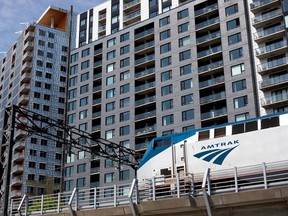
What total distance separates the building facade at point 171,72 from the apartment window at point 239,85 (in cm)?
16

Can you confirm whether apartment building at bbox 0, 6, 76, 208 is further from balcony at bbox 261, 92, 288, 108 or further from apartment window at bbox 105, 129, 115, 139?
balcony at bbox 261, 92, 288, 108

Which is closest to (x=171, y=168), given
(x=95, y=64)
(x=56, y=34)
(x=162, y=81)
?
(x=162, y=81)

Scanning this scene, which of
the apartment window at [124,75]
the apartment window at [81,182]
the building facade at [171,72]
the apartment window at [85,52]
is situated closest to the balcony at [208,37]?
the building facade at [171,72]

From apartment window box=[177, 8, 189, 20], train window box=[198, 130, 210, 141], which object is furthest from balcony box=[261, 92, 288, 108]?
train window box=[198, 130, 210, 141]

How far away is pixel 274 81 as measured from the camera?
202 feet

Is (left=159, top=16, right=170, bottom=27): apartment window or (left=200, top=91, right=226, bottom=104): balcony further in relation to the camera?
(left=159, top=16, right=170, bottom=27): apartment window

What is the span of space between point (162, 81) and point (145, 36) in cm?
1103

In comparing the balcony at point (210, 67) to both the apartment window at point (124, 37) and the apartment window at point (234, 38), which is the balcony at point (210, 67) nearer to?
the apartment window at point (234, 38)

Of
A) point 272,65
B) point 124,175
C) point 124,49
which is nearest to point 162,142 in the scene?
point 272,65

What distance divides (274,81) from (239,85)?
203 inches

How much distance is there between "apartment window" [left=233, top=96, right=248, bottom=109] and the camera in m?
62.5

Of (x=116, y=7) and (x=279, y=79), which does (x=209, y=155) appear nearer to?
(x=279, y=79)

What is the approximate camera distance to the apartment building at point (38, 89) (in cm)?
9012

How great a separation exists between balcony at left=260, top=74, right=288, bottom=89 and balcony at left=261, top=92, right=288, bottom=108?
5.24 ft
